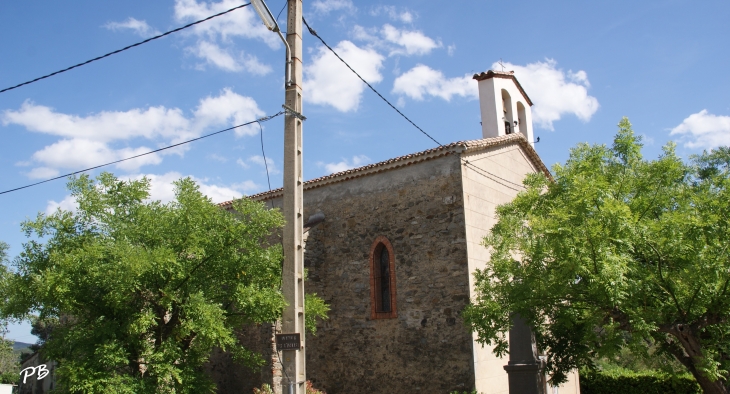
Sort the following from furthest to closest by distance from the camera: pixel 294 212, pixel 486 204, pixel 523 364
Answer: pixel 486 204
pixel 523 364
pixel 294 212

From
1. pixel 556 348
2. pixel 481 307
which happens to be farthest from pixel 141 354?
pixel 556 348

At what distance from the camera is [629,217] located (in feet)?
29.8

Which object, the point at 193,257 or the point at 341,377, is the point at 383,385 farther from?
the point at 193,257

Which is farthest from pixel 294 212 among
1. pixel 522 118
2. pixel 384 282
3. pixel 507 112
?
pixel 522 118

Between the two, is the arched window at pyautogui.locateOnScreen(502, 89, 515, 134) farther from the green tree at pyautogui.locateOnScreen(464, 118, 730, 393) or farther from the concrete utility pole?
the concrete utility pole

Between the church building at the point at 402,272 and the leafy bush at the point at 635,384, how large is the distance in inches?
117

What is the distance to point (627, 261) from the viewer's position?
29.2 feet

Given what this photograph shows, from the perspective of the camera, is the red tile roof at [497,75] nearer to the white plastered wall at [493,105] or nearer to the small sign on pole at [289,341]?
the white plastered wall at [493,105]

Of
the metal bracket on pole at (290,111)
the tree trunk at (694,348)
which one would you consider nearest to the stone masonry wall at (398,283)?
the tree trunk at (694,348)

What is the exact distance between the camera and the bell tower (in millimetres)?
17734

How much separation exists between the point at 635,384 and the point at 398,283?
9710 millimetres

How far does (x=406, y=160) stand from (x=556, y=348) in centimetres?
608

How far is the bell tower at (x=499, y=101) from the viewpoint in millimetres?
17734

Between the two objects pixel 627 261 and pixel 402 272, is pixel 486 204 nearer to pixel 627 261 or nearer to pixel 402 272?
pixel 402 272
